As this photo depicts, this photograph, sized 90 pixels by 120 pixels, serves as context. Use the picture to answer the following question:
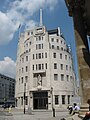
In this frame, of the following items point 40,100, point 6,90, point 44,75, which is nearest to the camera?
point 40,100

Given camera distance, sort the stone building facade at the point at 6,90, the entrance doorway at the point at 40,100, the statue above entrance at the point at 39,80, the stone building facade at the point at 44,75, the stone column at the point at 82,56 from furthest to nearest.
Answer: the stone building facade at the point at 6,90
the statue above entrance at the point at 39,80
the entrance doorway at the point at 40,100
the stone building facade at the point at 44,75
the stone column at the point at 82,56

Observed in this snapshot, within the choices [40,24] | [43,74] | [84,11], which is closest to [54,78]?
[43,74]

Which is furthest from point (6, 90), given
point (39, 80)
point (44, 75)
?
point (44, 75)

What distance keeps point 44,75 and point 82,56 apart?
48.3 m

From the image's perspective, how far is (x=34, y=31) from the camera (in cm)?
7112

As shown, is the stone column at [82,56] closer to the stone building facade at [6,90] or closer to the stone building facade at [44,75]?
the stone building facade at [44,75]

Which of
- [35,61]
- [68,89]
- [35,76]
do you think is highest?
[35,61]

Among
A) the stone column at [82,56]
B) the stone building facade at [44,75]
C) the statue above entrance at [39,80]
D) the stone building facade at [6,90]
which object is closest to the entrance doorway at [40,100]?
the stone building facade at [44,75]

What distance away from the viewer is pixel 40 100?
197ft

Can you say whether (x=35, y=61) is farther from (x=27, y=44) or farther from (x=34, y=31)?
(x=34, y=31)

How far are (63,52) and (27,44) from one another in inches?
454

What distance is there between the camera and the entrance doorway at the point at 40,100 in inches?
2329

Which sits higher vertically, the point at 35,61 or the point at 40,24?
the point at 40,24

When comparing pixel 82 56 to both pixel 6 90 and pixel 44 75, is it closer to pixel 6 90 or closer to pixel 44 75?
pixel 44 75
